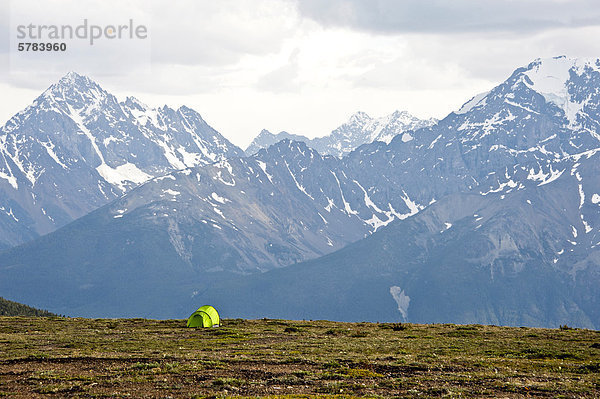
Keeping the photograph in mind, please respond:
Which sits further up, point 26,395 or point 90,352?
point 90,352

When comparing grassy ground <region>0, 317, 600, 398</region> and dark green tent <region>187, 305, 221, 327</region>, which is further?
dark green tent <region>187, 305, 221, 327</region>

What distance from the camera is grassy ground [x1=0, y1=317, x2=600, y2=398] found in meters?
49.9

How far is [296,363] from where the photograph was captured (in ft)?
200

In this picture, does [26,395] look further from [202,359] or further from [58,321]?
[58,321]

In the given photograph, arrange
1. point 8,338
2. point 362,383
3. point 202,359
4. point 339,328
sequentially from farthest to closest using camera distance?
point 339,328 < point 8,338 < point 202,359 < point 362,383

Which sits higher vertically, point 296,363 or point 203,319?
point 203,319

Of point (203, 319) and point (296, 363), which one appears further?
point (203, 319)

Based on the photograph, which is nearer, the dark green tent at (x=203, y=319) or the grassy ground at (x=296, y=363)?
the grassy ground at (x=296, y=363)

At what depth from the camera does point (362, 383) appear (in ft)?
169

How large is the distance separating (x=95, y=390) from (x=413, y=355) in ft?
91.9

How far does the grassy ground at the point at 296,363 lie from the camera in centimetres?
4991

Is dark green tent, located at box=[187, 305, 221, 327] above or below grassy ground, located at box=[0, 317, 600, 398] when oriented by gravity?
above

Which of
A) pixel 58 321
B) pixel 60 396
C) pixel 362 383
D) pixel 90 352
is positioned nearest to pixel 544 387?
pixel 362 383

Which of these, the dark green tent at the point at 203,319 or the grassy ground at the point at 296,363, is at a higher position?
the dark green tent at the point at 203,319
